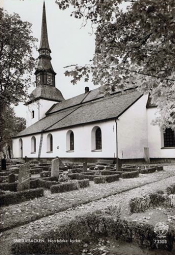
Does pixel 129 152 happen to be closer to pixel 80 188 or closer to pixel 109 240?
pixel 80 188

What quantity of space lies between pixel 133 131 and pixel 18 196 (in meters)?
15.9

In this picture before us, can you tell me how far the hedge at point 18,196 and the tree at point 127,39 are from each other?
510 cm

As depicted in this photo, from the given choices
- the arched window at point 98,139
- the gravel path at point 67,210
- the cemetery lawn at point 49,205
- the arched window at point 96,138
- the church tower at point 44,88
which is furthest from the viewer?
the church tower at point 44,88

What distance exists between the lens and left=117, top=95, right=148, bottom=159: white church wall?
20.5 meters

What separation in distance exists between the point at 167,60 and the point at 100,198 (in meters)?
5.44

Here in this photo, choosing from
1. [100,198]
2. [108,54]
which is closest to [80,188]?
[100,198]

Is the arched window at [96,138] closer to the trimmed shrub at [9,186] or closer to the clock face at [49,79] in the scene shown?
the trimmed shrub at [9,186]

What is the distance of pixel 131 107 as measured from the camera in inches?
848

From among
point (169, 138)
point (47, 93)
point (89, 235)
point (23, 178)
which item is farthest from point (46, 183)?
point (47, 93)

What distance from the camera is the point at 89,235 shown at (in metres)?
4.02

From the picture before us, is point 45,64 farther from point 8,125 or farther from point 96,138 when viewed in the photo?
point 96,138

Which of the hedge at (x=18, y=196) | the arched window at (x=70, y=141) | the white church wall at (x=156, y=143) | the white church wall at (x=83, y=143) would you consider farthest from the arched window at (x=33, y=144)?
the hedge at (x=18, y=196)

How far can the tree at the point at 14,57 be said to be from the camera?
12.3m

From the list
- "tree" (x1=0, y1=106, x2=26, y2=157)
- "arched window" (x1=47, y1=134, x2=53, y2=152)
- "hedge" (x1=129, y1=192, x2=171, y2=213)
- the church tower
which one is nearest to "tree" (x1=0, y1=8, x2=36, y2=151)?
"tree" (x1=0, y1=106, x2=26, y2=157)
